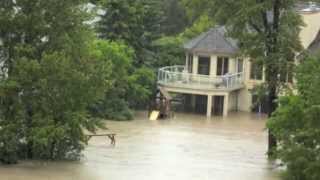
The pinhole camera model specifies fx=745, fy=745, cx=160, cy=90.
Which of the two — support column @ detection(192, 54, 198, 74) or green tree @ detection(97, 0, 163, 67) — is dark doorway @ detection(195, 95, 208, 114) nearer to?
support column @ detection(192, 54, 198, 74)

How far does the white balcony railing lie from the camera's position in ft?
197

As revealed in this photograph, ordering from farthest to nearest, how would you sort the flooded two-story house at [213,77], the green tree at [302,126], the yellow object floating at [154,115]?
the flooded two-story house at [213,77], the yellow object floating at [154,115], the green tree at [302,126]

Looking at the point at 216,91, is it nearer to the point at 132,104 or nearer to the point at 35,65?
the point at 132,104

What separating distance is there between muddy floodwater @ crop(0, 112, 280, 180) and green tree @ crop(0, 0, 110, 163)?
1.11 m

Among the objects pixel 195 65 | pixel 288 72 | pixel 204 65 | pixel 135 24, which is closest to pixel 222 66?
pixel 204 65

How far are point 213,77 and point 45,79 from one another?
3447 cm

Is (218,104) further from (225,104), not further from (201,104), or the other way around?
(225,104)

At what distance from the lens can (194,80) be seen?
6134 cm

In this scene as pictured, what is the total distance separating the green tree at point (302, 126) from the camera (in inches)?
950

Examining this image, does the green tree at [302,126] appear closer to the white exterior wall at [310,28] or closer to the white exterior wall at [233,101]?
the white exterior wall at [310,28]

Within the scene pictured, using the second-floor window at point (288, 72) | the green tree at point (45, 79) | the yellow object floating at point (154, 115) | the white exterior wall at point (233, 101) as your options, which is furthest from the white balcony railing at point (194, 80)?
the green tree at point (45, 79)

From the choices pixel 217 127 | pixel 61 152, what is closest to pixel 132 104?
pixel 217 127

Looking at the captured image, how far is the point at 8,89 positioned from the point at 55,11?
12.1 feet

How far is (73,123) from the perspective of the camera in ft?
93.5
